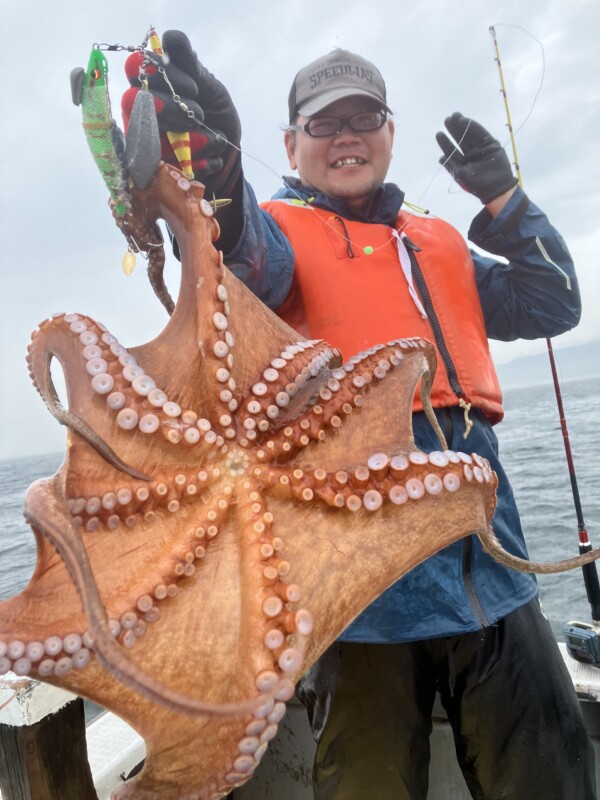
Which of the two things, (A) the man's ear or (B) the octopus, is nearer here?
(B) the octopus

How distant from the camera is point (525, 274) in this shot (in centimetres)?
305

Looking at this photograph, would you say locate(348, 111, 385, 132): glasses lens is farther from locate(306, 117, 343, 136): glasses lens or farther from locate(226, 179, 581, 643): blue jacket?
locate(226, 179, 581, 643): blue jacket

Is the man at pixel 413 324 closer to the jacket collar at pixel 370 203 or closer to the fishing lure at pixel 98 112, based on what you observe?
the jacket collar at pixel 370 203

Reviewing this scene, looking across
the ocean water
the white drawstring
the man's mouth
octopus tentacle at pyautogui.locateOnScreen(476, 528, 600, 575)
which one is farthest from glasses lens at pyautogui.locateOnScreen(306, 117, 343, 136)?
the ocean water

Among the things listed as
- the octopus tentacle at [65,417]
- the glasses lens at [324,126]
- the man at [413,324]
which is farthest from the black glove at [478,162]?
the octopus tentacle at [65,417]

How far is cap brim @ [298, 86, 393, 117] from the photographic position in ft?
8.90

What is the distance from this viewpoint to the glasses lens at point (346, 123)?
2.80 meters

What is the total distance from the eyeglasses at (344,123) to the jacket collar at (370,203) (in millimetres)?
289

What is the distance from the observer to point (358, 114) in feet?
9.16

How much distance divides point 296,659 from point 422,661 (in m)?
1.44

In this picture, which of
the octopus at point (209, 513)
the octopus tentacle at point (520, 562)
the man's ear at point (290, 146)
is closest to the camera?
the octopus at point (209, 513)

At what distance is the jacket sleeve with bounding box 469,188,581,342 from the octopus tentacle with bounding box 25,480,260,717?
2.59 metres

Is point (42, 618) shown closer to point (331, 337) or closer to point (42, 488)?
point (42, 488)

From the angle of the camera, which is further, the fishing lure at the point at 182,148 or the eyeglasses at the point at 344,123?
the eyeglasses at the point at 344,123
